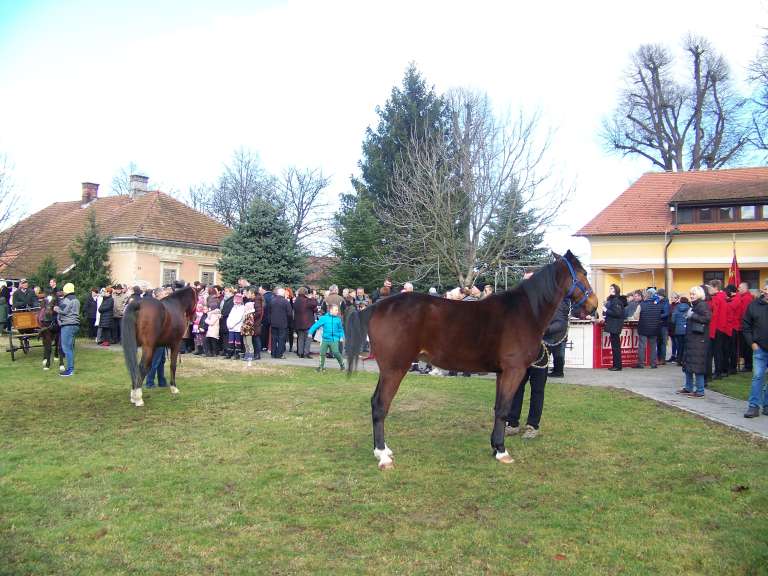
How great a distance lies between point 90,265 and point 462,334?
23.2 metres

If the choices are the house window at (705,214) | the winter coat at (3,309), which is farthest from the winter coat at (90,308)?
the house window at (705,214)

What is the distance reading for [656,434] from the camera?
877 centimetres

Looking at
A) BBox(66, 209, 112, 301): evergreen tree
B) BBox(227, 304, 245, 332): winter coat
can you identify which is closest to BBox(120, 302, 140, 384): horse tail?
BBox(227, 304, 245, 332): winter coat

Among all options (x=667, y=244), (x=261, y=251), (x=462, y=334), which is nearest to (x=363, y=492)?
(x=462, y=334)

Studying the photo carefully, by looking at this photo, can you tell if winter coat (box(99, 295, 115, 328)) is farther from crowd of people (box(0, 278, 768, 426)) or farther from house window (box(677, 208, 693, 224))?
house window (box(677, 208, 693, 224))

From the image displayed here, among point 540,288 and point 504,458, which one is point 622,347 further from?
point 504,458

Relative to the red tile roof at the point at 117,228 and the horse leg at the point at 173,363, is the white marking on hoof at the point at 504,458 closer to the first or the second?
the horse leg at the point at 173,363

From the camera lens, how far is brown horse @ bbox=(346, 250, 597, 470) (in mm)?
7555

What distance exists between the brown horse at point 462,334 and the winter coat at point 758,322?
4.22 m

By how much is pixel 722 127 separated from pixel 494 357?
4102 cm

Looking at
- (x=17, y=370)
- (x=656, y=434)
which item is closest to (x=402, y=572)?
(x=656, y=434)

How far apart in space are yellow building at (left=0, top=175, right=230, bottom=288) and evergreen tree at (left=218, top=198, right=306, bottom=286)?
9.52 m

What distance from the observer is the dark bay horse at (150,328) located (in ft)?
35.0

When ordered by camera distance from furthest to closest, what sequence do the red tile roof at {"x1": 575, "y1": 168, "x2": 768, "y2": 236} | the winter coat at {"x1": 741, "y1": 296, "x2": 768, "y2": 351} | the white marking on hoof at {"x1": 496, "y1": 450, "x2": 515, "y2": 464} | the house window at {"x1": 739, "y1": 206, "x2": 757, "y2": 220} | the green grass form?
the red tile roof at {"x1": 575, "y1": 168, "x2": 768, "y2": 236} < the house window at {"x1": 739, "y1": 206, "x2": 757, "y2": 220} < the green grass < the winter coat at {"x1": 741, "y1": 296, "x2": 768, "y2": 351} < the white marking on hoof at {"x1": 496, "y1": 450, "x2": 515, "y2": 464}
